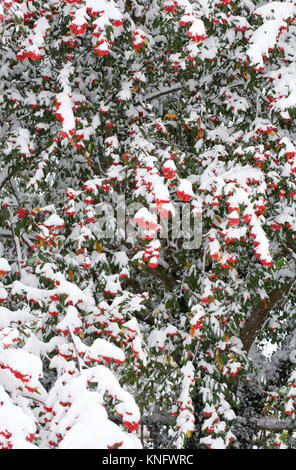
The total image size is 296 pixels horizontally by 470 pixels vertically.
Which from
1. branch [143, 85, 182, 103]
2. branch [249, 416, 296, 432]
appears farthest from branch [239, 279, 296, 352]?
branch [143, 85, 182, 103]

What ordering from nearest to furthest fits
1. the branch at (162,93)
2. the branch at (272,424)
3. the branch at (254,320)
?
the branch at (162,93)
the branch at (254,320)
the branch at (272,424)

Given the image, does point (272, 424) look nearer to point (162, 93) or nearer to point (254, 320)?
point (254, 320)

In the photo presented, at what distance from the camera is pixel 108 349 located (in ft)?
9.14

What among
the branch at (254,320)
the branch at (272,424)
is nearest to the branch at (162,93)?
the branch at (254,320)

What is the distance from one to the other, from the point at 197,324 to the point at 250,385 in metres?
3.55

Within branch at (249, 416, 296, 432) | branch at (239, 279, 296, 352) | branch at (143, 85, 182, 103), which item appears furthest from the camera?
branch at (249, 416, 296, 432)

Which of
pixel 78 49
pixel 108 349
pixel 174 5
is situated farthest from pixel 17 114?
pixel 108 349

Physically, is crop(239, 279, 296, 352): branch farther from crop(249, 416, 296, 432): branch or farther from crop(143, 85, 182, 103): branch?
crop(143, 85, 182, 103): branch

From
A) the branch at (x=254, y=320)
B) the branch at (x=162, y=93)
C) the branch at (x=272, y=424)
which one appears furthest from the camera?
the branch at (x=272, y=424)

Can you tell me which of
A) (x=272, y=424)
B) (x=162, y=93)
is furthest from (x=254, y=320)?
(x=162, y=93)

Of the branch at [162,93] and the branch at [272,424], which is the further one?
the branch at [272,424]

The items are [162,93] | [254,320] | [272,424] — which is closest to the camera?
[162,93]

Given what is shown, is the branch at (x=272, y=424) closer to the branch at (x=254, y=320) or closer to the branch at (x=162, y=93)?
the branch at (x=254, y=320)

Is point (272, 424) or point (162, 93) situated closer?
point (162, 93)
